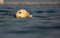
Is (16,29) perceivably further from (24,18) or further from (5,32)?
(24,18)

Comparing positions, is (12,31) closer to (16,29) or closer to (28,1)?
(16,29)

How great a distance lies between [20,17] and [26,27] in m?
1.43

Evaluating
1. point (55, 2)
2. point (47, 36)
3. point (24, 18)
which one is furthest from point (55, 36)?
point (55, 2)

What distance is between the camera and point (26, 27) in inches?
196

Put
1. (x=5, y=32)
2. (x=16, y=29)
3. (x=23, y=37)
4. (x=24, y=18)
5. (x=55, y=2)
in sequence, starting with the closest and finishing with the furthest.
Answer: (x=23, y=37)
(x=5, y=32)
(x=16, y=29)
(x=24, y=18)
(x=55, y=2)

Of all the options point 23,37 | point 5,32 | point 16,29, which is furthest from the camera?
point 16,29

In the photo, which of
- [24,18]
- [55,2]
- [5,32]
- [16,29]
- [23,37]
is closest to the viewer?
[23,37]

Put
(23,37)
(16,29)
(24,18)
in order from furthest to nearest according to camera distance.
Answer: (24,18), (16,29), (23,37)

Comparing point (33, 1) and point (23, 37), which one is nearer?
point (23, 37)

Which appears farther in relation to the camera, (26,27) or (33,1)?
(33,1)

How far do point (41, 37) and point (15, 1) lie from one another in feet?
42.1

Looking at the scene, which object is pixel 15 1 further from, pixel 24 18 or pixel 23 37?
pixel 23 37

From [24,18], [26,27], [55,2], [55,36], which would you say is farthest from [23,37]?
[55,2]

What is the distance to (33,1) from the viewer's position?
16.6 metres
